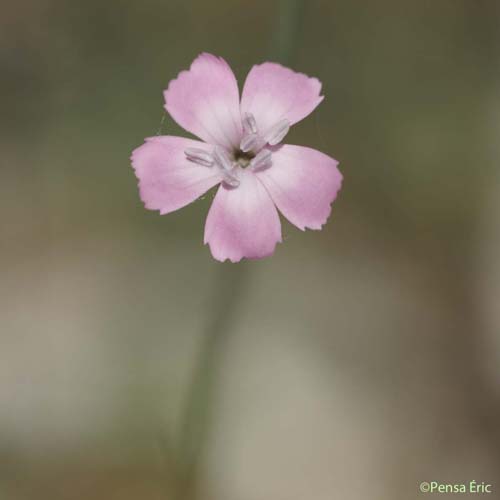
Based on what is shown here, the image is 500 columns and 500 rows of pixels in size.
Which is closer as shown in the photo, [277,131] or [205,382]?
[277,131]

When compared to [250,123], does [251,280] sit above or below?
above

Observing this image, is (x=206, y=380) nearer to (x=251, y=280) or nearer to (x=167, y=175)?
(x=251, y=280)

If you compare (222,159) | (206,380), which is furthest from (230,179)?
(206,380)

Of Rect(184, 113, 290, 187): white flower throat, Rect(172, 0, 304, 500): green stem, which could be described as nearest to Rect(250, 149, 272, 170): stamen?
Rect(184, 113, 290, 187): white flower throat

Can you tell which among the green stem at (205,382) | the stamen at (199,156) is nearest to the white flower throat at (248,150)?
the stamen at (199,156)

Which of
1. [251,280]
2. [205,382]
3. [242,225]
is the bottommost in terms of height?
[242,225]
